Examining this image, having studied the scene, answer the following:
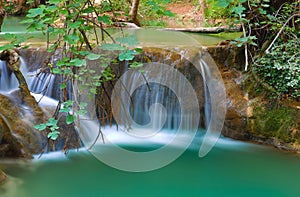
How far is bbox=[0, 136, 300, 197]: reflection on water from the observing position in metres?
3.64

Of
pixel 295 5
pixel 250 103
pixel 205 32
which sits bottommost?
pixel 250 103

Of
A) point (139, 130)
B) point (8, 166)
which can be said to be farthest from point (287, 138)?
point (8, 166)

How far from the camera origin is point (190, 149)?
4.82 metres

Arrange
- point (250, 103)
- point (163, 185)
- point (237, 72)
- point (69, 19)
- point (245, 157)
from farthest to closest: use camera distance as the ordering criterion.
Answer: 1. point (237, 72)
2. point (250, 103)
3. point (245, 157)
4. point (163, 185)
5. point (69, 19)

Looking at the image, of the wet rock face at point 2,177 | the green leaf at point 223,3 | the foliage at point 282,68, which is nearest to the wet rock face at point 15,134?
the wet rock face at point 2,177

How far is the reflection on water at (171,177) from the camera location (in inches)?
143

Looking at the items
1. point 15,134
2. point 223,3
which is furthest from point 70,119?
point 15,134

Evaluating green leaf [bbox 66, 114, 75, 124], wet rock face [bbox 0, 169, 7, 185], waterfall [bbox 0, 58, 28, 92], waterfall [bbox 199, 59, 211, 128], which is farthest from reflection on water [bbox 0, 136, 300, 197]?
green leaf [bbox 66, 114, 75, 124]

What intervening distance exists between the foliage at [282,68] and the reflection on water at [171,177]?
99 cm

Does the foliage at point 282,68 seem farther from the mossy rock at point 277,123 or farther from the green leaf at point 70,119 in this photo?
the green leaf at point 70,119

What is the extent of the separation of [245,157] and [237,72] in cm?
167

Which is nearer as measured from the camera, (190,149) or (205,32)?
(190,149)

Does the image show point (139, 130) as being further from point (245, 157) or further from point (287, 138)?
point (287, 138)

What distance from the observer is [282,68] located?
489 cm
